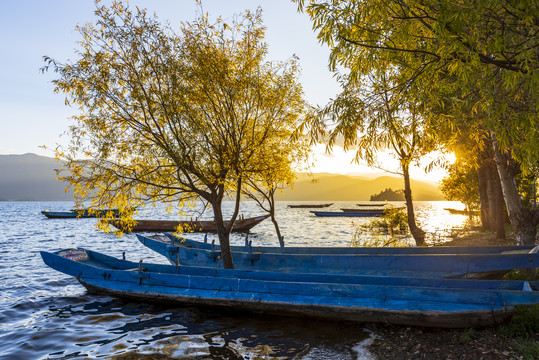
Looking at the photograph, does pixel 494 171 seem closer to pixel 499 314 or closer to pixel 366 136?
pixel 499 314

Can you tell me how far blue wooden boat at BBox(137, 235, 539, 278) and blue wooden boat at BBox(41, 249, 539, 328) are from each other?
1.29m

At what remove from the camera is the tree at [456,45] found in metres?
4.80

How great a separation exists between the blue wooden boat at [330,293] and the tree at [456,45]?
297 centimetres

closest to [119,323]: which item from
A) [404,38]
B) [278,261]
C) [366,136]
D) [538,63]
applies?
[278,261]

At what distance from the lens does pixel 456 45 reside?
474 centimetres

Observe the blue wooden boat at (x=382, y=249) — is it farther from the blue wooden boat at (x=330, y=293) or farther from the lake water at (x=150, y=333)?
the lake water at (x=150, y=333)

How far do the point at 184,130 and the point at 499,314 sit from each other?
929 cm

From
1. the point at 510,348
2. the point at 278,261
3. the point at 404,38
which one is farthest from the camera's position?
the point at 278,261

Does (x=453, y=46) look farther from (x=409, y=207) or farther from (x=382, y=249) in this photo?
(x=409, y=207)

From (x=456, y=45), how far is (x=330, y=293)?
632cm

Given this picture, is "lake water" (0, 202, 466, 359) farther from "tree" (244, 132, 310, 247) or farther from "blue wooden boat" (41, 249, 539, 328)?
"tree" (244, 132, 310, 247)

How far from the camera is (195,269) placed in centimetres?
1138

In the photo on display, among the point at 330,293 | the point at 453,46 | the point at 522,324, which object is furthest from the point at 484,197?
the point at 453,46

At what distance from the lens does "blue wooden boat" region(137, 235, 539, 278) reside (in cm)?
899
